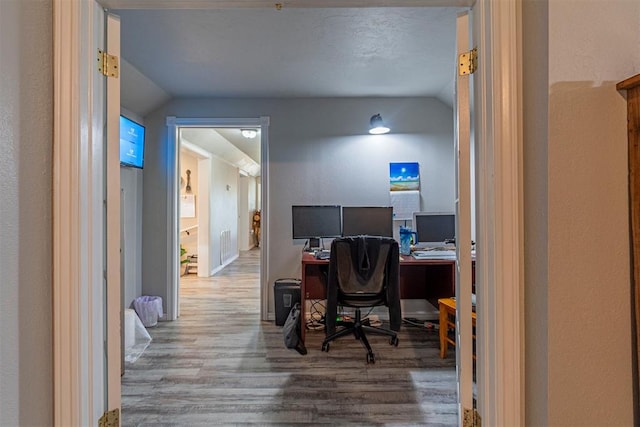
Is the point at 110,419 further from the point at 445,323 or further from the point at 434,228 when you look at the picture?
the point at 434,228

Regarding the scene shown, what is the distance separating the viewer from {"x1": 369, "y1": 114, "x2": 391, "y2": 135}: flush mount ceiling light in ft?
10.9

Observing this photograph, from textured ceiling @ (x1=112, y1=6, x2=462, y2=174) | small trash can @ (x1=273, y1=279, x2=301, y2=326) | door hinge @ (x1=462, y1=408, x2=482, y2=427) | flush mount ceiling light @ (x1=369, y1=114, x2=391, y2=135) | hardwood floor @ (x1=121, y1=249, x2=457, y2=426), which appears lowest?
hardwood floor @ (x1=121, y1=249, x2=457, y2=426)

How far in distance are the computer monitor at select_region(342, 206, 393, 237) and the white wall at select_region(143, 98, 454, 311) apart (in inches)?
10.9

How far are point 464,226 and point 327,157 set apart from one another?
2.50m

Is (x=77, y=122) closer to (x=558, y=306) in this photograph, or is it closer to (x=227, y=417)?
(x=558, y=306)

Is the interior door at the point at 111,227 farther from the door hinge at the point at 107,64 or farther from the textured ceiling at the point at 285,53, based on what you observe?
the textured ceiling at the point at 285,53

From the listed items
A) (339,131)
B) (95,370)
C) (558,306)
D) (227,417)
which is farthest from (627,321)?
(339,131)

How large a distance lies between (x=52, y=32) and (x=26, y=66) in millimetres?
151

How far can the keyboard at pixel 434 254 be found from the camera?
9.50 feet

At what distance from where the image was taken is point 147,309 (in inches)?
129

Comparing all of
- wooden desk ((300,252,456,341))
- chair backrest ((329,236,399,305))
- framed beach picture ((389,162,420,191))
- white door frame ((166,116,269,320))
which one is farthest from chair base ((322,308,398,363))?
framed beach picture ((389,162,420,191))

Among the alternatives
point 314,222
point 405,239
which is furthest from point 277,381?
point 405,239

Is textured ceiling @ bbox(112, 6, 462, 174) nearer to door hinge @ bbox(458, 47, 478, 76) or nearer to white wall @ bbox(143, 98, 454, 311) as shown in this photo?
white wall @ bbox(143, 98, 454, 311)

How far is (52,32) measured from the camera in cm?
99
